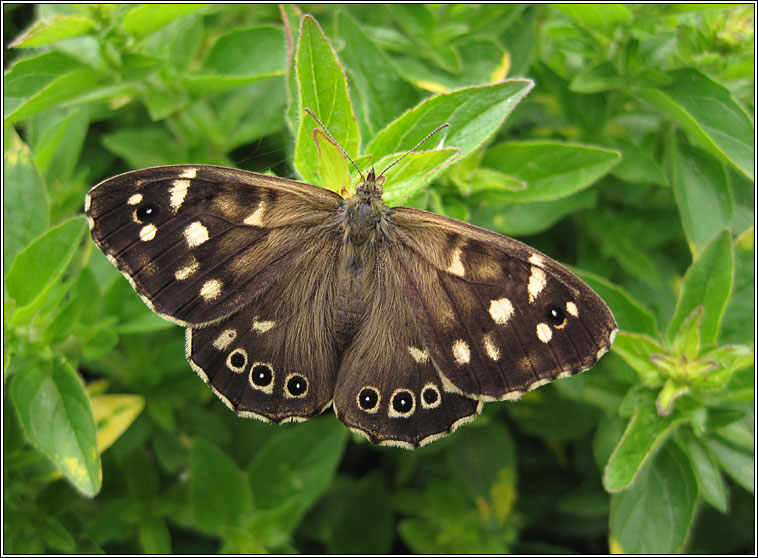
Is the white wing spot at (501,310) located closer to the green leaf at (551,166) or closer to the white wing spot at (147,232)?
the green leaf at (551,166)

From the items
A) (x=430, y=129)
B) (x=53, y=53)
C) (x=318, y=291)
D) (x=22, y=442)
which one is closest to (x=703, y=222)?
(x=430, y=129)

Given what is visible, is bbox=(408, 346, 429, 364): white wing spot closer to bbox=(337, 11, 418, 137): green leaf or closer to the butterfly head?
the butterfly head

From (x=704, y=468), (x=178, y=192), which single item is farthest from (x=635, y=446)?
(x=178, y=192)

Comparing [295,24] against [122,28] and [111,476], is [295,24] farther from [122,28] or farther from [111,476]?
[111,476]

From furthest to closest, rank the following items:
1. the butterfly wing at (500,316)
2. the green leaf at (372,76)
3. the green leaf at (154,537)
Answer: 1. the green leaf at (154,537)
2. the green leaf at (372,76)
3. the butterfly wing at (500,316)

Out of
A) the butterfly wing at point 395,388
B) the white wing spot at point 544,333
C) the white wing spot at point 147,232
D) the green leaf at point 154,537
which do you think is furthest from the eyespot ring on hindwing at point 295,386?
the green leaf at point 154,537

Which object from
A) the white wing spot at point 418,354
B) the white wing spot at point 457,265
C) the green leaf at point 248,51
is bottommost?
the white wing spot at point 418,354

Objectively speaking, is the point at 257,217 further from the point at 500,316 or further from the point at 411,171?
the point at 500,316
